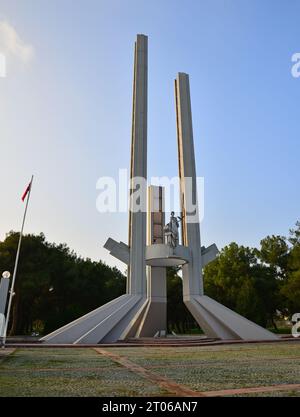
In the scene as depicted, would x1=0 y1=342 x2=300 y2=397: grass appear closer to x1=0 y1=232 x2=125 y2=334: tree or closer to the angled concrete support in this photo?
the angled concrete support

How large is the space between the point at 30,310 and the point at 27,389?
36182 millimetres

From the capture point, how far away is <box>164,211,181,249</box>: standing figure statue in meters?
19.8

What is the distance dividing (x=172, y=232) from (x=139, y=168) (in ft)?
13.4

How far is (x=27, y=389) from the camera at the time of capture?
4555 mm

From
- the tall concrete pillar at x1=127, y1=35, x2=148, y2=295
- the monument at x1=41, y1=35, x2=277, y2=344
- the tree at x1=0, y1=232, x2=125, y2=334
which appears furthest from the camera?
the tree at x1=0, y1=232, x2=125, y2=334

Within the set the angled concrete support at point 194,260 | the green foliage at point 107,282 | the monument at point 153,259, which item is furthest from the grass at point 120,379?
the green foliage at point 107,282

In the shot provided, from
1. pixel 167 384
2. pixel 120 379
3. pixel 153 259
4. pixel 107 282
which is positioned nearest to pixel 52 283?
pixel 107 282

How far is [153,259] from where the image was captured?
20031 millimetres

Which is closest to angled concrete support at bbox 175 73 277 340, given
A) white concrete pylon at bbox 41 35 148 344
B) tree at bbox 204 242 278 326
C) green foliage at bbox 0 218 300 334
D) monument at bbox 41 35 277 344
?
monument at bbox 41 35 277 344

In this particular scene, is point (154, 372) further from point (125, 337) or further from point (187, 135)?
point (187, 135)

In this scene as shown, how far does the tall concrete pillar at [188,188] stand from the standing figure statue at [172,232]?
1.23m

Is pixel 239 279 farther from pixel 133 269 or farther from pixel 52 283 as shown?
pixel 133 269
